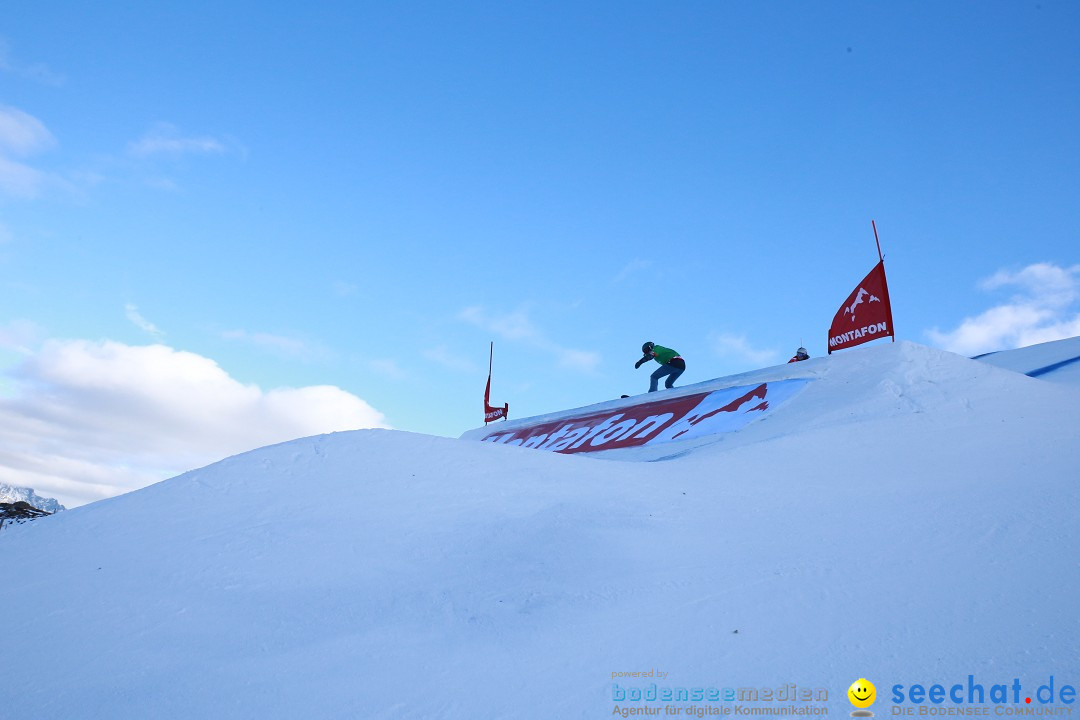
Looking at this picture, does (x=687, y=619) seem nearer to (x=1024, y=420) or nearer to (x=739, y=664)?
(x=739, y=664)

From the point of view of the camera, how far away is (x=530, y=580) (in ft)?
13.1

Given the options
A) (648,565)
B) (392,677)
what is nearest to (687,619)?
(648,565)

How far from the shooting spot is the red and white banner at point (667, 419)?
990 centimetres

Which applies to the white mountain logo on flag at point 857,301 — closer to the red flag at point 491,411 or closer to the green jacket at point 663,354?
the green jacket at point 663,354

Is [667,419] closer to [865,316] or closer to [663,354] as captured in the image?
[663,354]

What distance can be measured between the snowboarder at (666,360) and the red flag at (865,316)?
2.63 metres

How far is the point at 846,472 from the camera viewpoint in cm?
594

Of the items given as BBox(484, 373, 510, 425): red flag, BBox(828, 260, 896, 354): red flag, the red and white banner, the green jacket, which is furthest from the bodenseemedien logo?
BBox(484, 373, 510, 425): red flag

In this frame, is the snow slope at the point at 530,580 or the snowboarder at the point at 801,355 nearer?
the snow slope at the point at 530,580

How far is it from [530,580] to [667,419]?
7.87 metres

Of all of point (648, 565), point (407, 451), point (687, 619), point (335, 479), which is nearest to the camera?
point (687, 619)

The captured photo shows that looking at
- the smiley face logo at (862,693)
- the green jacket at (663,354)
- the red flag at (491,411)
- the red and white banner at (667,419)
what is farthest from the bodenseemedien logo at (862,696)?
the red flag at (491,411)

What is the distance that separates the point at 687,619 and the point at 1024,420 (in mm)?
5455

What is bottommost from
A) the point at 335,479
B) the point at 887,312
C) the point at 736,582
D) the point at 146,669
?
the point at 146,669
